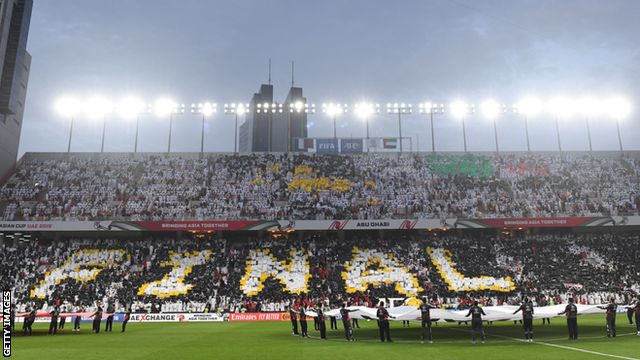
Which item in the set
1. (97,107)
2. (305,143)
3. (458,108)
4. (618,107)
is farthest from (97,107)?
(618,107)

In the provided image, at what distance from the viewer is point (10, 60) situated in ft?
188

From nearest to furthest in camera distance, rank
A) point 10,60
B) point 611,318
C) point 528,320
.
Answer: point 528,320
point 611,318
point 10,60

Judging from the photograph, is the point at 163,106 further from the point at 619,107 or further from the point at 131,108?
the point at 619,107

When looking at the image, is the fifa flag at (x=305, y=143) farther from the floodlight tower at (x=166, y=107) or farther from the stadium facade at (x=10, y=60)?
the stadium facade at (x=10, y=60)

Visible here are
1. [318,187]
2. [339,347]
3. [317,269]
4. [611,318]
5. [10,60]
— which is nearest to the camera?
[339,347]

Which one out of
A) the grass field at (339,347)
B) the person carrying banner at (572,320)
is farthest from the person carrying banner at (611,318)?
the person carrying banner at (572,320)

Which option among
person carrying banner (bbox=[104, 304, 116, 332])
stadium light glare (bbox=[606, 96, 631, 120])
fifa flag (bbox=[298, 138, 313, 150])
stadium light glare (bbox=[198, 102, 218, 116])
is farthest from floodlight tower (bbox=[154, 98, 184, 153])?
stadium light glare (bbox=[606, 96, 631, 120])

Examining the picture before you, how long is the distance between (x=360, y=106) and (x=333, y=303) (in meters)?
30.6

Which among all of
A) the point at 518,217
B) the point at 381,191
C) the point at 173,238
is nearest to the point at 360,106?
the point at 381,191

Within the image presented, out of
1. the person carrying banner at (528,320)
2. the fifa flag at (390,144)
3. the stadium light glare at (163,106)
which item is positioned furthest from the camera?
the fifa flag at (390,144)

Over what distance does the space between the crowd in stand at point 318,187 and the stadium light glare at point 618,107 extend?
6.82m

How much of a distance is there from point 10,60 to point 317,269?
4611 centimetres

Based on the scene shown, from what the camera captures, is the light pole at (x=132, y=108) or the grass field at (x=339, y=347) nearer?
the grass field at (x=339, y=347)

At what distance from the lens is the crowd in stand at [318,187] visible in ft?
181
